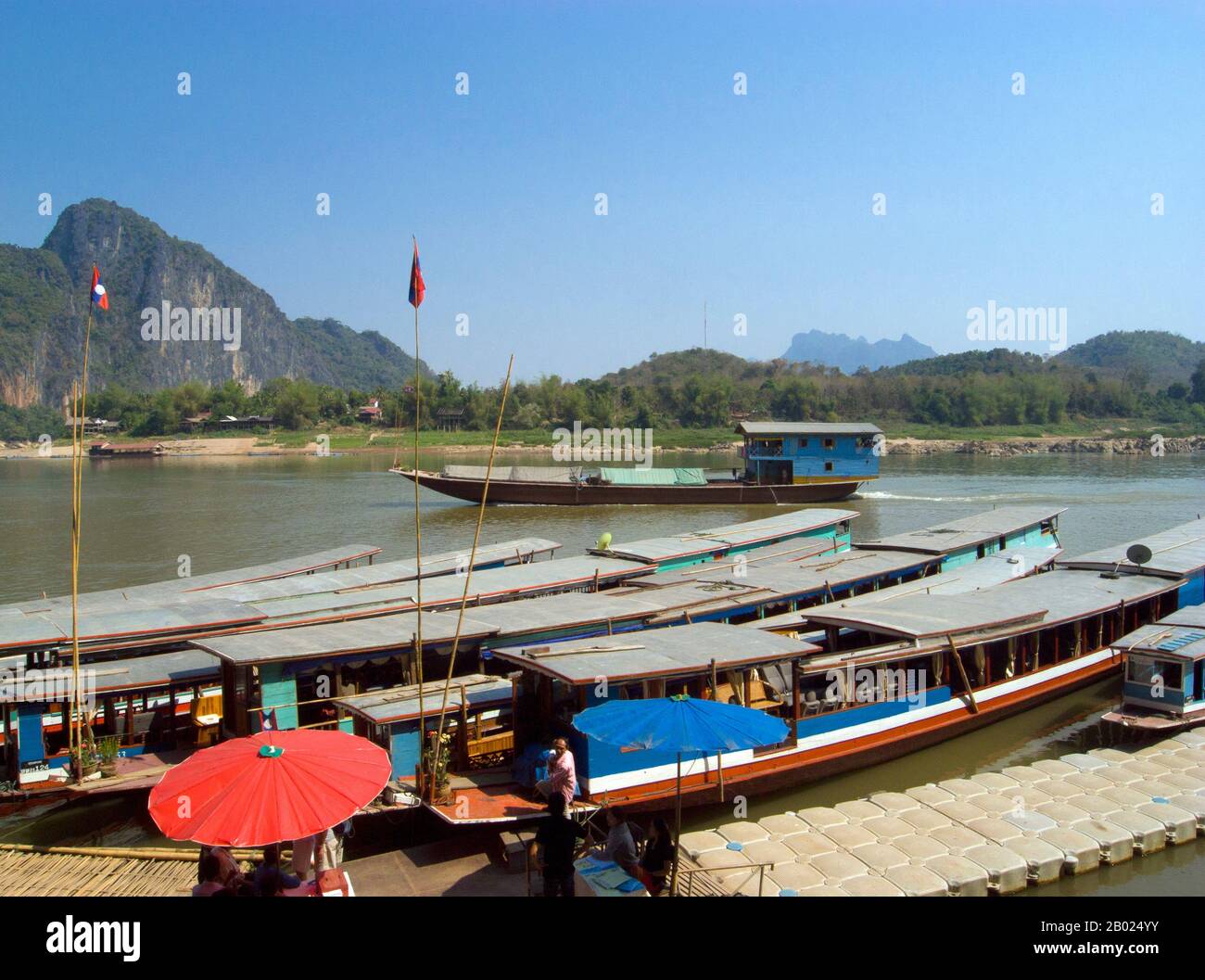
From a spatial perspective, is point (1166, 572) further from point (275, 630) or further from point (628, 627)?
point (275, 630)

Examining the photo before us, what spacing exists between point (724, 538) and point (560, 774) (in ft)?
42.3

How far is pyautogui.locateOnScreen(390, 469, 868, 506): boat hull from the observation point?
38.7m

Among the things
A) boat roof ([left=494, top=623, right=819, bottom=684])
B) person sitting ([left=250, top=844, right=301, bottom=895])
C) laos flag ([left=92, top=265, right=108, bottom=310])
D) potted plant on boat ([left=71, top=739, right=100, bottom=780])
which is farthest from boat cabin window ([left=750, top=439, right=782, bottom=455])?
person sitting ([left=250, top=844, right=301, bottom=895])

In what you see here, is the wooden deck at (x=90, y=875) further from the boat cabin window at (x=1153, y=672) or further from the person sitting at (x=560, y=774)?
the boat cabin window at (x=1153, y=672)

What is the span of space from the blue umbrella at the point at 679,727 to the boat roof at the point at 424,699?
7.13 ft

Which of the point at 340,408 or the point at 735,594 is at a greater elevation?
the point at 340,408

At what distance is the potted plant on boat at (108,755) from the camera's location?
9586 mm

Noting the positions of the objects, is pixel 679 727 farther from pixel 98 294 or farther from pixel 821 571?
pixel 821 571

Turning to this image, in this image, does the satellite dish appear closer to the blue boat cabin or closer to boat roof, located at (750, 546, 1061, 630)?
boat roof, located at (750, 546, 1061, 630)

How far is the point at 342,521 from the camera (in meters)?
35.3

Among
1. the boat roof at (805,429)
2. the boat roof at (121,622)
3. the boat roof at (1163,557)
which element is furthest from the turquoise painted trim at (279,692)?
the boat roof at (805,429)

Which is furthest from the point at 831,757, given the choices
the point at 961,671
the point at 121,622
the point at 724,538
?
the point at 724,538

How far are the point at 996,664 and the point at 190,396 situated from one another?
10104 cm
